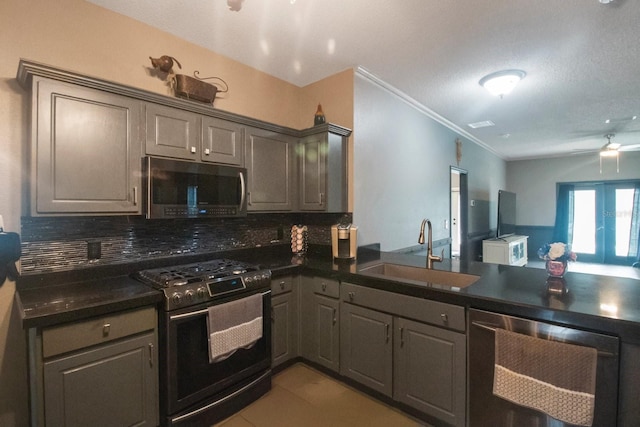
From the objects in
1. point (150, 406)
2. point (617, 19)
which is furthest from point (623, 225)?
point (150, 406)

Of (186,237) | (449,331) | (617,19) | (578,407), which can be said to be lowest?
(578,407)

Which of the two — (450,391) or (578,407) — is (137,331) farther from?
(578,407)

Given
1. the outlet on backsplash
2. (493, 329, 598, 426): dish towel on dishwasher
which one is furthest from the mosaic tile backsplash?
(493, 329, 598, 426): dish towel on dishwasher

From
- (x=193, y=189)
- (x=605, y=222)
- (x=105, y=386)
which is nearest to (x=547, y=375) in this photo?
(x=105, y=386)

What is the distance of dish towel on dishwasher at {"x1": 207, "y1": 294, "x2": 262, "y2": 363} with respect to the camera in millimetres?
1832

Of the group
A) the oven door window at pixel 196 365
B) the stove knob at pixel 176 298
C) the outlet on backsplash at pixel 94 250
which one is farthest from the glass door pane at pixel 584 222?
the outlet on backsplash at pixel 94 250

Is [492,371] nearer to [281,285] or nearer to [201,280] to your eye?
[281,285]

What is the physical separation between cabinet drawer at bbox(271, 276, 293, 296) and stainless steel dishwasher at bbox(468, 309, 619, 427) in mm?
→ 1385

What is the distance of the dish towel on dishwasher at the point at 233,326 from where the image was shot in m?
1.83

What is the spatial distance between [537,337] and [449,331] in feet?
1.43

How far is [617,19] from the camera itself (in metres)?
2.03

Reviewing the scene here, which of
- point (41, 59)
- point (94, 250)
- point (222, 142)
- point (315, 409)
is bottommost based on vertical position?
point (315, 409)

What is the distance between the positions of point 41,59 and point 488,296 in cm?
297

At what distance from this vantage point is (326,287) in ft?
7.78
